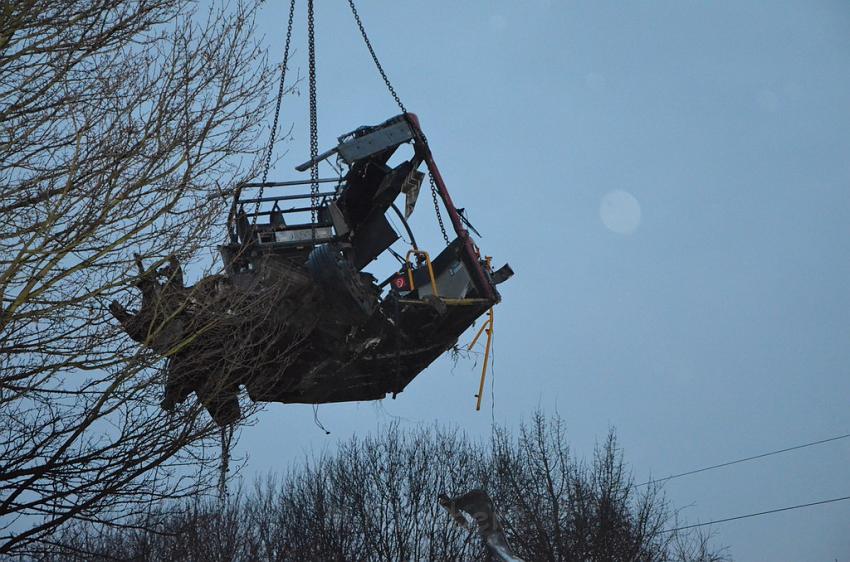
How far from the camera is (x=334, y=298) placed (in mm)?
11180

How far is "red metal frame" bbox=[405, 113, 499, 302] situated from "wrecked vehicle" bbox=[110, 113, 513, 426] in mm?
16

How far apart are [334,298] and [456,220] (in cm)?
235

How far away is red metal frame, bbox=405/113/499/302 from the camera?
12484 millimetres

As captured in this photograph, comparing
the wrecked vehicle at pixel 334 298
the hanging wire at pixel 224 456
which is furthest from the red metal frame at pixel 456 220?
the hanging wire at pixel 224 456

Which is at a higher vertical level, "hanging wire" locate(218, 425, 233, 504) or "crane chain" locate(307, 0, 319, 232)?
"crane chain" locate(307, 0, 319, 232)

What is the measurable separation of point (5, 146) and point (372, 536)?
22.1 metres

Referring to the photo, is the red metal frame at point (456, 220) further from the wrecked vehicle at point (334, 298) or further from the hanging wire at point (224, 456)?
the hanging wire at point (224, 456)

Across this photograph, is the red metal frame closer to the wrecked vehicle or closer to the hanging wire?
the wrecked vehicle

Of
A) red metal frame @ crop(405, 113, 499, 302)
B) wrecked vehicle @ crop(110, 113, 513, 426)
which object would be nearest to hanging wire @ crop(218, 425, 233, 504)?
wrecked vehicle @ crop(110, 113, 513, 426)

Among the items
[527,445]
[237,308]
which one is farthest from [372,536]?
[237,308]

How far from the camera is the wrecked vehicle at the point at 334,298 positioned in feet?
31.5

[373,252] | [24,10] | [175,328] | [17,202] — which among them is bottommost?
[175,328]

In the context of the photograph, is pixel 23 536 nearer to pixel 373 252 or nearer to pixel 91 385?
pixel 91 385

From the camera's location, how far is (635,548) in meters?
26.5
